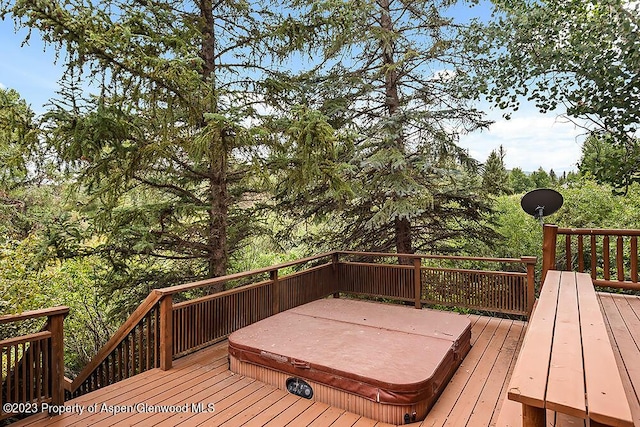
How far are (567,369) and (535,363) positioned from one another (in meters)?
0.12

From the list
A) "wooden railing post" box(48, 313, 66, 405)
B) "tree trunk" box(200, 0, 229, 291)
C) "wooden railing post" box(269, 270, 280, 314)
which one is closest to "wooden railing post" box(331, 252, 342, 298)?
"wooden railing post" box(269, 270, 280, 314)

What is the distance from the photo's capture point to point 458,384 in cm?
337

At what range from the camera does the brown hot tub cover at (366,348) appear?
2.89 m

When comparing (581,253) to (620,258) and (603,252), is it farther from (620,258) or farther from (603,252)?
(620,258)

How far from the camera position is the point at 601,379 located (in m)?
1.47

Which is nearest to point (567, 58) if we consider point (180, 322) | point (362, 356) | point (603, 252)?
point (603, 252)

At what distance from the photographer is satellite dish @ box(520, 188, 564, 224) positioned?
4.91 m

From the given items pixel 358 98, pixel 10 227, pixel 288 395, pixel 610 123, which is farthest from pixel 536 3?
pixel 10 227

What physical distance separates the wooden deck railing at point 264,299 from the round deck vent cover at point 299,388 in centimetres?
137

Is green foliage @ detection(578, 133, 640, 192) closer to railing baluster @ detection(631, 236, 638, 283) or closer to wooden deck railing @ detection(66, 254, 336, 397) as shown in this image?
railing baluster @ detection(631, 236, 638, 283)

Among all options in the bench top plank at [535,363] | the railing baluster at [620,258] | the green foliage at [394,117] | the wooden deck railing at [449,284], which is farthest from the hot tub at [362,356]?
the green foliage at [394,117]

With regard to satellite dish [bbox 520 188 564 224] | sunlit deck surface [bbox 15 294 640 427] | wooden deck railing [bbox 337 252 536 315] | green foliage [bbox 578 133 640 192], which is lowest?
sunlit deck surface [bbox 15 294 640 427]

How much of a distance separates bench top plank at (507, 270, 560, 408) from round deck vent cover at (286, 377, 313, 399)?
1.95 metres

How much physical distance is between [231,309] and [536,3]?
6.66 metres
